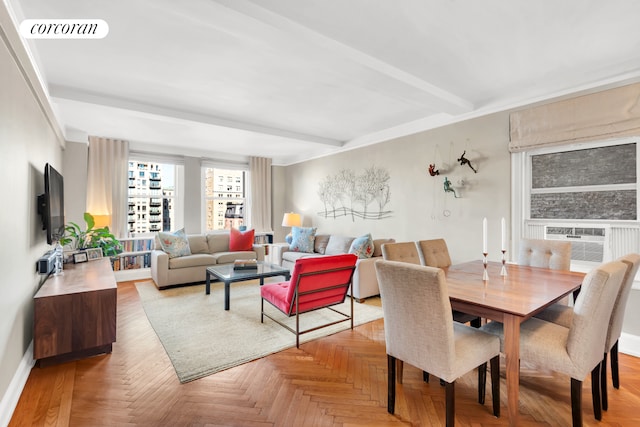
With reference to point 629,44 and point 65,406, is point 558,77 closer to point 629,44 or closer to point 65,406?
point 629,44

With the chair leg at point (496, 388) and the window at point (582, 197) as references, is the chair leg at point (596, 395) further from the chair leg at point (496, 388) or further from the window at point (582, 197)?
the window at point (582, 197)

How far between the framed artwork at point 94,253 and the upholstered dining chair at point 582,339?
468 cm

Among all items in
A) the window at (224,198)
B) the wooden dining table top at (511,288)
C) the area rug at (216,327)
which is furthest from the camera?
the window at (224,198)

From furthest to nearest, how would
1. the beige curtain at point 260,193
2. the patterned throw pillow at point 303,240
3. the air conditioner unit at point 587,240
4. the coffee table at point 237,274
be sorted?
1. the beige curtain at point 260,193
2. the patterned throw pillow at point 303,240
3. the coffee table at point 237,274
4. the air conditioner unit at point 587,240

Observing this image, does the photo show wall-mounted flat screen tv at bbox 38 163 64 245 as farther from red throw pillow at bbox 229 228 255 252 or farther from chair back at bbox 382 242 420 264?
chair back at bbox 382 242 420 264

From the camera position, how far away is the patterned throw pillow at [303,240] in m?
5.43

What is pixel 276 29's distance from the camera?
1.94 m

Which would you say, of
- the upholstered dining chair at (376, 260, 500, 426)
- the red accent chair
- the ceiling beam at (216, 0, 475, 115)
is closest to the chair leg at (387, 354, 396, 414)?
the upholstered dining chair at (376, 260, 500, 426)

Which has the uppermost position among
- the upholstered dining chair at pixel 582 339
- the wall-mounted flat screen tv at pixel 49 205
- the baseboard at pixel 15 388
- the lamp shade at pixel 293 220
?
the wall-mounted flat screen tv at pixel 49 205

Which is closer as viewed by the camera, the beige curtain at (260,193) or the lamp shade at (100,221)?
the lamp shade at (100,221)

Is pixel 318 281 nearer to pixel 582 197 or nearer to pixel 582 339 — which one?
pixel 582 339

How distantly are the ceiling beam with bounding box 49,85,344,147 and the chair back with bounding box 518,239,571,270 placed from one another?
348 cm

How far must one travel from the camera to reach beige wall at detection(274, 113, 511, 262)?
3381 mm

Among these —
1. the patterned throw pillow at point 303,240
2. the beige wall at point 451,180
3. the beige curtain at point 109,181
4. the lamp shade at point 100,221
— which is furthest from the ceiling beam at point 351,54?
the beige curtain at point 109,181
